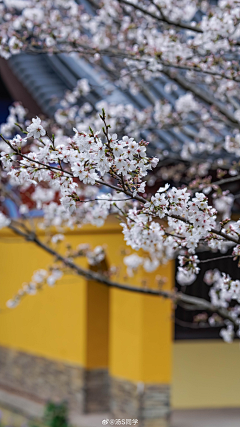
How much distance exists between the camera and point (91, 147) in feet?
6.71

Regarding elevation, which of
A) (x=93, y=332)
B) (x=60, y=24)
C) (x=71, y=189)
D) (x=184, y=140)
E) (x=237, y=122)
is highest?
(x=60, y=24)

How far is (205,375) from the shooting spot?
7.81m

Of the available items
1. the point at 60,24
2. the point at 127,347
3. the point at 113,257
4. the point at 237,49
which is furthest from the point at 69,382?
the point at 237,49

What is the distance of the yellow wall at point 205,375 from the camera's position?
7.70m

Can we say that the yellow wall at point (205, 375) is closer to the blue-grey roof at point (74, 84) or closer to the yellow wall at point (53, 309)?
the yellow wall at point (53, 309)

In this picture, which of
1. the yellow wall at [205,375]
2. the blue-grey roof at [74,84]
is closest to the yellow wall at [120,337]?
the yellow wall at [205,375]

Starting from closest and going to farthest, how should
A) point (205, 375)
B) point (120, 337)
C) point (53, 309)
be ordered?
point (120, 337) → point (205, 375) → point (53, 309)

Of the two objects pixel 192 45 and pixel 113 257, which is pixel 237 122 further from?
pixel 113 257

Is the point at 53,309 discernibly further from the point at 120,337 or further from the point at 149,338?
the point at 149,338

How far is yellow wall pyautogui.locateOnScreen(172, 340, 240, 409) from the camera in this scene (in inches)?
303

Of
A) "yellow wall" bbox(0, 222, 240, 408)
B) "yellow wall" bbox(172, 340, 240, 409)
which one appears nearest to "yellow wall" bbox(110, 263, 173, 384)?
"yellow wall" bbox(0, 222, 240, 408)

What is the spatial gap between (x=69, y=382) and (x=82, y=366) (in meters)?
0.40

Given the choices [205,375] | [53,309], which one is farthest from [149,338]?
[53,309]

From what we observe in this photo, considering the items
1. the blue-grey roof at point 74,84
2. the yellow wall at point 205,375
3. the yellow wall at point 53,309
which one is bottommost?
the yellow wall at point 205,375
